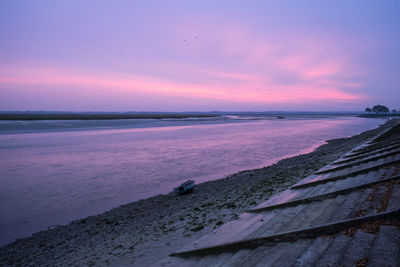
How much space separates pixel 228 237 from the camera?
16.9ft

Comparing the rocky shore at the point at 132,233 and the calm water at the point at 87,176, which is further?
the calm water at the point at 87,176

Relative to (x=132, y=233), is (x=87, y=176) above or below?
below

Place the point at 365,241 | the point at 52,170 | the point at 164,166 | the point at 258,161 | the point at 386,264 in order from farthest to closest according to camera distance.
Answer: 1. the point at 258,161
2. the point at 164,166
3. the point at 52,170
4. the point at 365,241
5. the point at 386,264

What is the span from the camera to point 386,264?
8.94 ft

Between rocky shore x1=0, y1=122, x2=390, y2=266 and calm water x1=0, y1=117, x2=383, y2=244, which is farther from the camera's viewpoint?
calm water x1=0, y1=117, x2=383, y2=244

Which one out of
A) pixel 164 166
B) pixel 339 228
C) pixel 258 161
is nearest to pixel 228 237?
pixel 339 228

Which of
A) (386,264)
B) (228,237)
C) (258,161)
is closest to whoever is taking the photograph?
(386,264)

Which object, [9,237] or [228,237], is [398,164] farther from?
[9,237]

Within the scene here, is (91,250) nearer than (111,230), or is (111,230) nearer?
(91,250)

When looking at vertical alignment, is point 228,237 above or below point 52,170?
above

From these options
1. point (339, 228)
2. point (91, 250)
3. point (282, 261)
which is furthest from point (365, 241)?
point (91, 250)

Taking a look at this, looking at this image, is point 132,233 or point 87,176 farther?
point 87,176

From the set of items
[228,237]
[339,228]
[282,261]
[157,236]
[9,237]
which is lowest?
[9,237]

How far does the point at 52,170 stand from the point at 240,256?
64.1 ft
